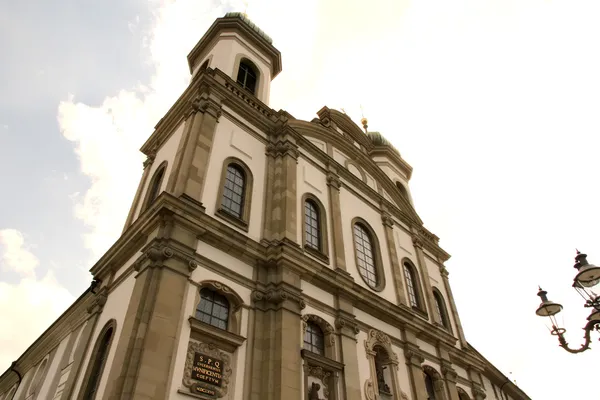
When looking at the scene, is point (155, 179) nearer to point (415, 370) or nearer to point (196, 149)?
point (196, 149)

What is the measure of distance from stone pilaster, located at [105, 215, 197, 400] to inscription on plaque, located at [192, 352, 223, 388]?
2.52 feet

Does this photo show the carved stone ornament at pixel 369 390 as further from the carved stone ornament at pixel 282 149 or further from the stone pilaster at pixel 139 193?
the stone pilaster at pixel 139 193

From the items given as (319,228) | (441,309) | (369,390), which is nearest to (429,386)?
(369,390)

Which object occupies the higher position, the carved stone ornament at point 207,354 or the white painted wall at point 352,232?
the white painted wall at point 352,232

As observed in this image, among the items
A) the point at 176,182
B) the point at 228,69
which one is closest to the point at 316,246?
the point at 176,182

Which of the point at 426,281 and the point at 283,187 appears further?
the point at 426,281

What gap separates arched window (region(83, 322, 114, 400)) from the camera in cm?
1163

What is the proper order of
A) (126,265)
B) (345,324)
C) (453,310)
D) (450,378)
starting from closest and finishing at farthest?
(126,265) → (345,324) → (450,378) → (453,310)

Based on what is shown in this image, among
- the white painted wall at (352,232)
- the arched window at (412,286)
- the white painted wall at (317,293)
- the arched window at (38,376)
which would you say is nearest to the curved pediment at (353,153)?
the white painted wall at (352,232)

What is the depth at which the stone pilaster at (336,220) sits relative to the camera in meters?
16.5

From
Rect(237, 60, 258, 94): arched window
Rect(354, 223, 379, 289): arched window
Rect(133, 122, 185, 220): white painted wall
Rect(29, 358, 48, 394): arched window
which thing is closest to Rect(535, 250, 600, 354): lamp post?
Rect(354, 223, 379, 289): arched window

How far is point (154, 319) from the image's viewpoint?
1011cm

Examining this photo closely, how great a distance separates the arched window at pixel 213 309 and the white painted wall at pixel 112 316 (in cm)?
190

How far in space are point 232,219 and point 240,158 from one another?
2.90m
